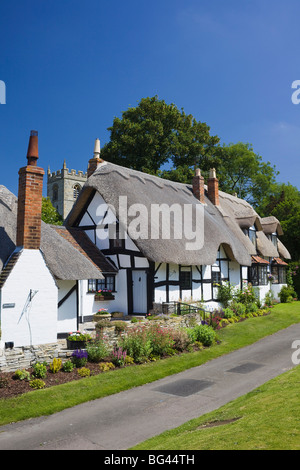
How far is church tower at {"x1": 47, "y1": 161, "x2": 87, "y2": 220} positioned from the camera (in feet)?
248

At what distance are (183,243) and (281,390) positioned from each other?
11688 mm

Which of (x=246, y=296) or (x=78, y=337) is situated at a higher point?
(x=246, y=296)

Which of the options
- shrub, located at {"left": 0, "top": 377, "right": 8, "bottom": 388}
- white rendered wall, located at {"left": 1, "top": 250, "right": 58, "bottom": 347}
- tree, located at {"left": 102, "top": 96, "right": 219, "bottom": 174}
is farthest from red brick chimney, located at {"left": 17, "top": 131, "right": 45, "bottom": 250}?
tree, located at {"left": 102, "top": 96, "right": 219, "bottom": 174}

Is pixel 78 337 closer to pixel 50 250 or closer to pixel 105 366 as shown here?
pixel 105 366

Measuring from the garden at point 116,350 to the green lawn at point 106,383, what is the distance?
1.25 ft

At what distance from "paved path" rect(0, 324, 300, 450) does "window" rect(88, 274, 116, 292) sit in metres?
7.40

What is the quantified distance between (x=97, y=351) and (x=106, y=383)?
5.52 feet

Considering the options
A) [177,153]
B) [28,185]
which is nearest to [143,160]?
[177,153]

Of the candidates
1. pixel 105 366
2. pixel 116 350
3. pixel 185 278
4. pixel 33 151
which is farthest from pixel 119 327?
pixel 185 278

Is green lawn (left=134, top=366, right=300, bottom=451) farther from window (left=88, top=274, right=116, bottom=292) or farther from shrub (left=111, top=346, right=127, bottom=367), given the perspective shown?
window (left=88, top=274, right=116, bottom=292)

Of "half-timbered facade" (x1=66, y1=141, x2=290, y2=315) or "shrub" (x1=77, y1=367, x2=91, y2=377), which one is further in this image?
"half-timbered facade" (x1=66, y1=141, x2=290, y2=315)

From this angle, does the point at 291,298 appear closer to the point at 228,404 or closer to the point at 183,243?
the point at 183,243

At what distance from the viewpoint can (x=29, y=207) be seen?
42.7 feet

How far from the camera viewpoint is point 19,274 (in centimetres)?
1254
